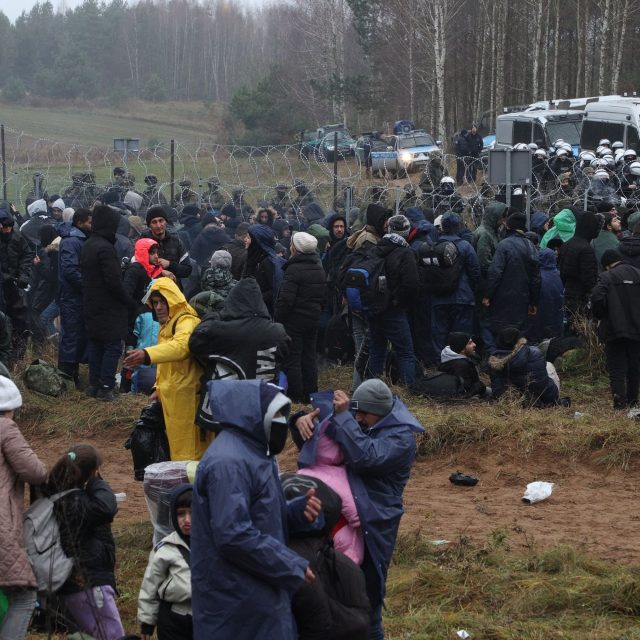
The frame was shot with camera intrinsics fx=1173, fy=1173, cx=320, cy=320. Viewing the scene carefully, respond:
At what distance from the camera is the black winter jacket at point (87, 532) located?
5566 mm

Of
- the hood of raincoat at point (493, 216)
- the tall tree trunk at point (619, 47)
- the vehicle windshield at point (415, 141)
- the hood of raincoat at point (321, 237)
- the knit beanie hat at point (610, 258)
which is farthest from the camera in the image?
the tall tree trunk at point (619, 47)

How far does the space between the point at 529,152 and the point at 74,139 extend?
4220 cm

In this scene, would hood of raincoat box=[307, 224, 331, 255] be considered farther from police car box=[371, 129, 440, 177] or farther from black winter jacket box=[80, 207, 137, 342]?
police car box=[371, 129, 440, 177]

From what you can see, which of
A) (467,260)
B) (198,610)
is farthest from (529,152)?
(198,610)

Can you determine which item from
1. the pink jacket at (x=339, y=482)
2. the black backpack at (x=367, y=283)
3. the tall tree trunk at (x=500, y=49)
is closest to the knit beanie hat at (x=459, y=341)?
the black backpack at (x=367, y=283)

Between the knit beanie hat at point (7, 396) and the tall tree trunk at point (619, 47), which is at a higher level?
the tall tree trunk at point (619, 47)

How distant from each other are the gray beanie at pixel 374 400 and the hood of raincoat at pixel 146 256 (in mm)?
5115

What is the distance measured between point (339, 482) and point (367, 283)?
5658 mm

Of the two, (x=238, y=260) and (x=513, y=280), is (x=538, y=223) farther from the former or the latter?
(x=238, y=260)

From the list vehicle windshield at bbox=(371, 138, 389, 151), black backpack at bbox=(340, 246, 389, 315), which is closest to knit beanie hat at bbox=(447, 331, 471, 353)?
black backpack at bbox=(340, 246, 389, 315)

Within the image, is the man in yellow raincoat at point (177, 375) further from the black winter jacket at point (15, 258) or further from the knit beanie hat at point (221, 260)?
the black winter jacket at point (15, 258)

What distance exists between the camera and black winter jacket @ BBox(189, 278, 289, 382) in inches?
272

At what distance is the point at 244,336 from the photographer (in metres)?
7.02

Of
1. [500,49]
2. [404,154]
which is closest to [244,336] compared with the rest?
[404,154]
